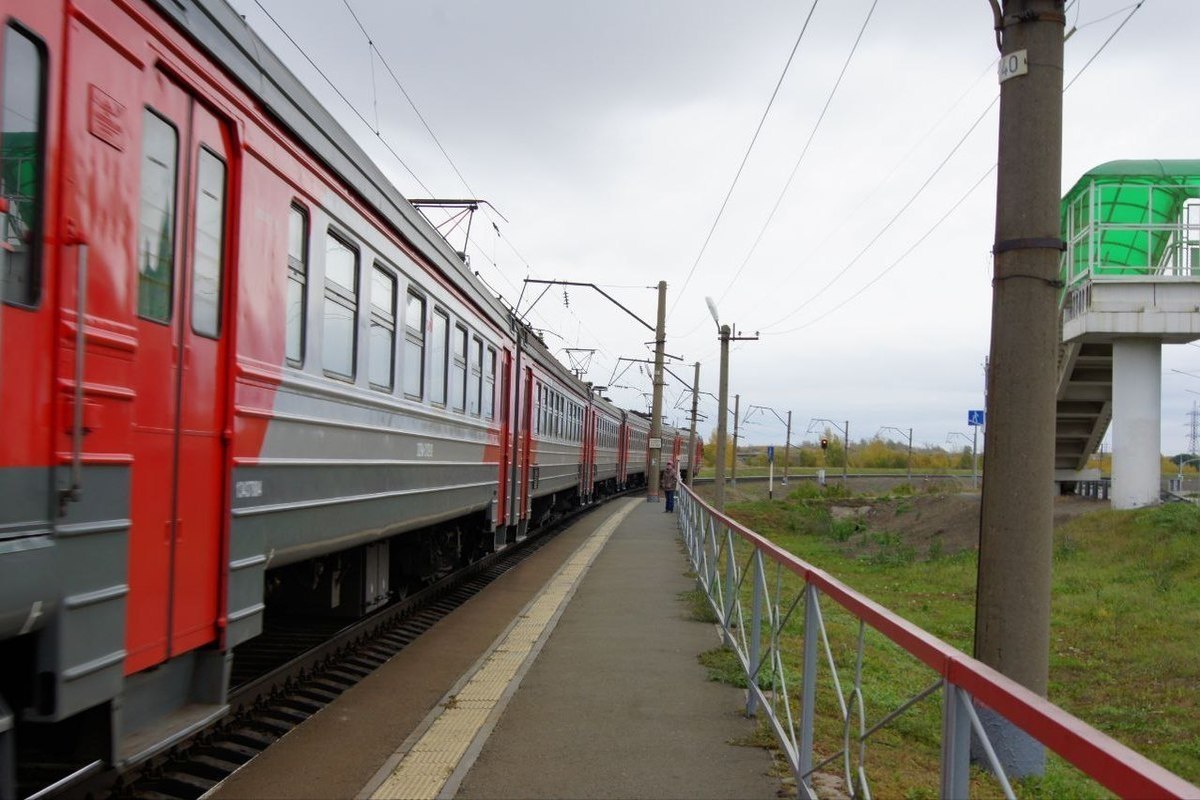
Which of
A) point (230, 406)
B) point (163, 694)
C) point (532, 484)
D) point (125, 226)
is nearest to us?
point (125, 226)

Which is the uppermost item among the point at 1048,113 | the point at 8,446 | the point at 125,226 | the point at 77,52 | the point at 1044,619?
the point at 1048,113

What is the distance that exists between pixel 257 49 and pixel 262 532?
91.3 inches

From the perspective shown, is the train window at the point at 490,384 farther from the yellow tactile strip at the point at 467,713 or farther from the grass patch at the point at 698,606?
the grass patch at the point at 698,606

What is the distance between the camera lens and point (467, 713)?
634 centimetres

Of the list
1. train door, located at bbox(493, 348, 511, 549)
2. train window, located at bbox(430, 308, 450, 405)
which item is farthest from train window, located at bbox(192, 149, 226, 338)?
train door, located at bbox(493, 348, 511, 549)

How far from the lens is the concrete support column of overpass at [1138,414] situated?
17.9 meters

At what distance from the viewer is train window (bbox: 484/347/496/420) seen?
38.5 feet

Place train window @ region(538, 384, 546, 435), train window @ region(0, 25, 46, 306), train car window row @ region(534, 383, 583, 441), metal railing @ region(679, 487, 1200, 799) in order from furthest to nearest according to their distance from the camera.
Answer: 1. train car window row @ region(534, 383, 583, 441)
2. train window @ region(538, 384, 546, 435)
3. train window @ region(0, 25, 46, 306)
4. metal railing @ region(679, 487, 1200, 799)

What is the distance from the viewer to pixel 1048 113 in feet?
16.3

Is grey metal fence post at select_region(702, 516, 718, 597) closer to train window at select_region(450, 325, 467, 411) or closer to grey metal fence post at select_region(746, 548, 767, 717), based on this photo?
train window at select_region(450, 325, 467, 411)

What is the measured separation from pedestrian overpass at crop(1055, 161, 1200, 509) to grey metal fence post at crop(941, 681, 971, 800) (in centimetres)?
1608

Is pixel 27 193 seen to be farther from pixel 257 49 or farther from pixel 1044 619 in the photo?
pixel 1044 619

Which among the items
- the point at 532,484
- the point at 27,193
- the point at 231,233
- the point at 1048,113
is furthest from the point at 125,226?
the point at 532,484

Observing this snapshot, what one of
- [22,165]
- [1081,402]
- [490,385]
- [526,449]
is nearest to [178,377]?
[22,165]
